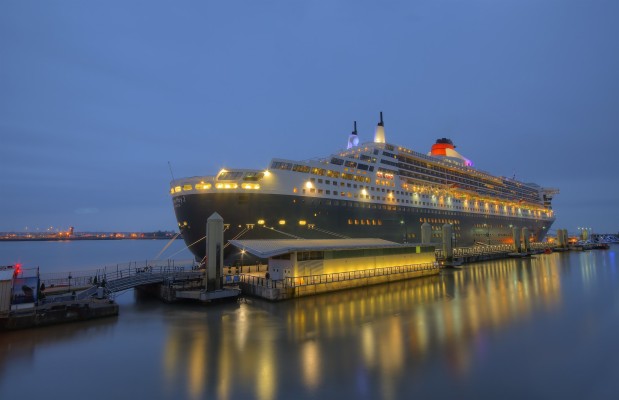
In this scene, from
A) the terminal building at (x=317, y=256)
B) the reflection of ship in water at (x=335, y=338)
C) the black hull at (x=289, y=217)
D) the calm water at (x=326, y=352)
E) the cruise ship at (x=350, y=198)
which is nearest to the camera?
the calm water at (x=326, y=352)

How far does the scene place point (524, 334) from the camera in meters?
16.4

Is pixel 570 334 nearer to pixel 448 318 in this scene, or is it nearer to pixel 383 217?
pixel 448 318

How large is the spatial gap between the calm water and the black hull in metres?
8.57

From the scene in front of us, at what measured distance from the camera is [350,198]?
38062 millimetres

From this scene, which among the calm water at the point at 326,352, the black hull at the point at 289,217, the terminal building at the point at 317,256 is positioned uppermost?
the black hull at the point at 289,217

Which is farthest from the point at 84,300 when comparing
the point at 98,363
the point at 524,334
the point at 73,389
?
the point at 524,334

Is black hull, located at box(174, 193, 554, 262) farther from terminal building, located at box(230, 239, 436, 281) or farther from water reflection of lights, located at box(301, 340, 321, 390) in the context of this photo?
water reflection of lights, located at box(301, 340, 321, 390)

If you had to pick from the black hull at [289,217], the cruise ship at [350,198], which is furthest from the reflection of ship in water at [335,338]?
the cruise ship at [350,198]

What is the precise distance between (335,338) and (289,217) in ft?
57.2

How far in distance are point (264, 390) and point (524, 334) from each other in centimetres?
1315

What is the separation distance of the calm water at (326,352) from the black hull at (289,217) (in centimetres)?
857

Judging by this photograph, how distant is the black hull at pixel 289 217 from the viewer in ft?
97.6

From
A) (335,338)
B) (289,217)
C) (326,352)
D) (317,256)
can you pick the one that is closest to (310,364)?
(326,352)

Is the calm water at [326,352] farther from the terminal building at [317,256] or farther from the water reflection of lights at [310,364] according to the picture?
the terminal building at [317,256]
